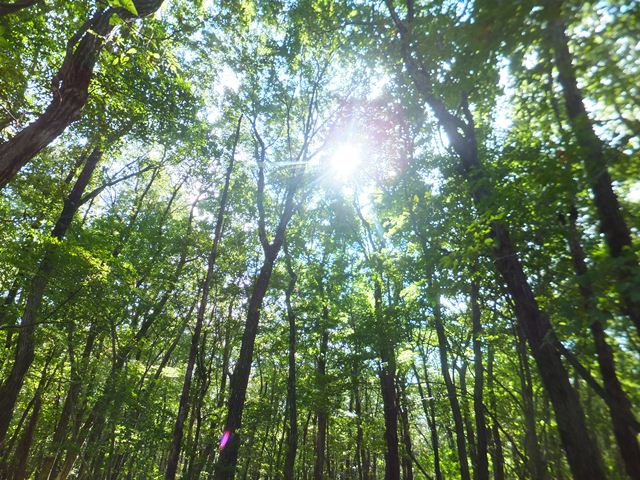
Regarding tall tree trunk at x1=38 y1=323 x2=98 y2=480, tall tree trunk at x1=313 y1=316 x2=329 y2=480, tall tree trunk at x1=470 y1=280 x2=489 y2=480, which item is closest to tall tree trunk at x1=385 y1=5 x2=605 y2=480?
tall tree trunk at x1=470 y1=280 x2=489 y2=480

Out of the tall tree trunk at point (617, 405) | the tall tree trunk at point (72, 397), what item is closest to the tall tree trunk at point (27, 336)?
the tall tree trunk at point (72, 397)

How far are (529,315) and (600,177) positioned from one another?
90.6 inches

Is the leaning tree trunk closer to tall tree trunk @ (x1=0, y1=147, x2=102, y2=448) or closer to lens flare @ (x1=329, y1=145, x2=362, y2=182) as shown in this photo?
tall tree trunk @ (x1=0, y1=147, x2=102, y2=448)

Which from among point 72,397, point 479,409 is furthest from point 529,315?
point 72,397

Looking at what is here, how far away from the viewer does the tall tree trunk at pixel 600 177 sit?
9.98 feet

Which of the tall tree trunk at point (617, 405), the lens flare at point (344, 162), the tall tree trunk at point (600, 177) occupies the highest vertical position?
the lens flare at point (344, 162)

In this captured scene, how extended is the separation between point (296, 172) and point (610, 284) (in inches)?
477

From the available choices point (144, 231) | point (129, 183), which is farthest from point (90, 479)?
point (129, 183)

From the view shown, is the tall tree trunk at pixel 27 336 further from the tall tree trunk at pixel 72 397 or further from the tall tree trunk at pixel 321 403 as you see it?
the tall tree trunk at pixel 321 403

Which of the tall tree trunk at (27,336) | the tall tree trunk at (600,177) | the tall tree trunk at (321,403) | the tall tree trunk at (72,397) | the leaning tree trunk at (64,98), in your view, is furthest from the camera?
the tall tree trunk at (72,397)

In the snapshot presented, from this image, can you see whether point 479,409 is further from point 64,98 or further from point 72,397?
point 72,397

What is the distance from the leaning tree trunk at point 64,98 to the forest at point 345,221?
27mm

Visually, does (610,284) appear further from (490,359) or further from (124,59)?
(490,359)

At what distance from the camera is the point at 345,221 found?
51.9 feet
